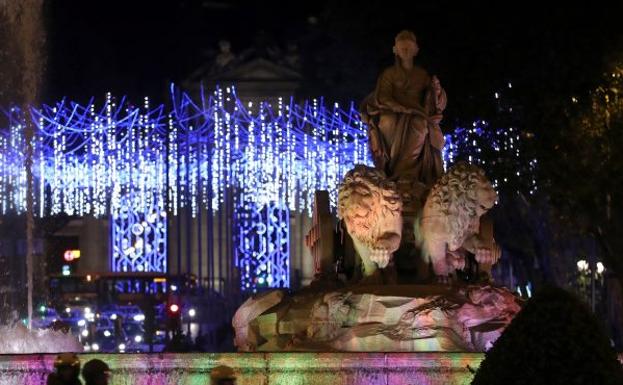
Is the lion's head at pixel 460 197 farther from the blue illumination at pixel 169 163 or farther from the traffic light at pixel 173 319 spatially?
the blue illumination at pixel 169 163

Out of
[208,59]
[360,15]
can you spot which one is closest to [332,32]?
[360,15]

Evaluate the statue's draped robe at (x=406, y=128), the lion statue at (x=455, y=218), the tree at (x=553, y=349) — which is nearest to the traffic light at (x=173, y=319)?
the statue's draped robe at (x=406, y=128)

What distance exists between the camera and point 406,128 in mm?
20672

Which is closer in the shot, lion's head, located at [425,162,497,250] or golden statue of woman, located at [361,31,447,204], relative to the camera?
lion's head, located at [425,162,497,250]

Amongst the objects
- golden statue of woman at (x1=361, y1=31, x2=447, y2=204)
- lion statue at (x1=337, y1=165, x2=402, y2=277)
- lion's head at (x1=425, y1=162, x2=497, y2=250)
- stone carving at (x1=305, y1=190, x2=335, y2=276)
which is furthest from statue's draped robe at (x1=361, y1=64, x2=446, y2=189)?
→ lion statue at (x1=337, y1=165, x2=402, y2=277)

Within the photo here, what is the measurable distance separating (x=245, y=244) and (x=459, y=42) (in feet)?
92.9

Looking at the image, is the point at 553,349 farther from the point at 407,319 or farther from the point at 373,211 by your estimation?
the point at 373,211

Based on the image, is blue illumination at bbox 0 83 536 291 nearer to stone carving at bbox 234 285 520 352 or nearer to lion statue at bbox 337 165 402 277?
lion statue at bbox 337 165 402 277

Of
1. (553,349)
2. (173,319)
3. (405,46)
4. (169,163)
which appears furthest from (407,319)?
(169,163)

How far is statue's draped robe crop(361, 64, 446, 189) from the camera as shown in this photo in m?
20.7

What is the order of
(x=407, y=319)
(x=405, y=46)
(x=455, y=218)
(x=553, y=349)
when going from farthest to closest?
(x=405, y=46) → (x=455, y=218) → (x=407, y=319) → (x=553, y=349)

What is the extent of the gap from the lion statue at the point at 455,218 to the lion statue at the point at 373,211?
0.46 meters

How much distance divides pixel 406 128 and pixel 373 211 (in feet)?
5.78

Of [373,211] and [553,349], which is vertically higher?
[373,211]
